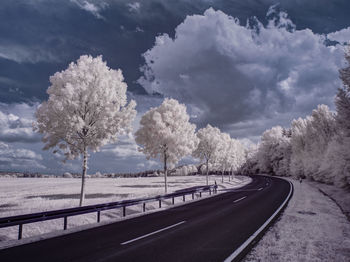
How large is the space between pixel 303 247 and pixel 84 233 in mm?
7905

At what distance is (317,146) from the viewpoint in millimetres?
42438

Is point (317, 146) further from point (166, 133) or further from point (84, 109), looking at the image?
point (84, 109)

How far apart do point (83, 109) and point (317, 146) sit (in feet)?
138

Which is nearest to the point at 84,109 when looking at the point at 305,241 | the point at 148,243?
the point at 148,243

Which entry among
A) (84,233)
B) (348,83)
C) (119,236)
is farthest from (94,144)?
(348,83)

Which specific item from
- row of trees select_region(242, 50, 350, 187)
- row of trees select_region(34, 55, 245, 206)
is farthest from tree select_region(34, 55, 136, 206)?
row of trees select_region(242, 50, 350, 187)

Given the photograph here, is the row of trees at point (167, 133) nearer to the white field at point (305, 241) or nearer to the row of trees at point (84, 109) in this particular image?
the row of trees at point (84, 109)

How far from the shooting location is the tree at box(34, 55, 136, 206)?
659 inches

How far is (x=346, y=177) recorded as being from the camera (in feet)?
72.1

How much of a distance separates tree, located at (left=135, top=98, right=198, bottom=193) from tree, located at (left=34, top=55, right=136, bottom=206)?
8415 millimetres

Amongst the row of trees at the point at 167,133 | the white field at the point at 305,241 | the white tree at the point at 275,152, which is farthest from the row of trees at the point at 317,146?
the row of trees at the point at 167,133

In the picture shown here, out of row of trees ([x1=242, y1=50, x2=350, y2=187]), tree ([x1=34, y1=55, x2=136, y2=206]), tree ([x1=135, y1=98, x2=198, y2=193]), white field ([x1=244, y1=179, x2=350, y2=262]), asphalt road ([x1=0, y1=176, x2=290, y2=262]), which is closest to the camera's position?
white field ([x1=244, y1=179, x2=350, y2=262])

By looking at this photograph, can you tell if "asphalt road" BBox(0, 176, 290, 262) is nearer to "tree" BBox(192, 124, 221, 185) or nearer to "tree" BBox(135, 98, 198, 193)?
"tree" BBox(135, 98, 198, 193)

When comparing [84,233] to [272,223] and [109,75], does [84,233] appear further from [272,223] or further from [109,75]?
[109,75]
